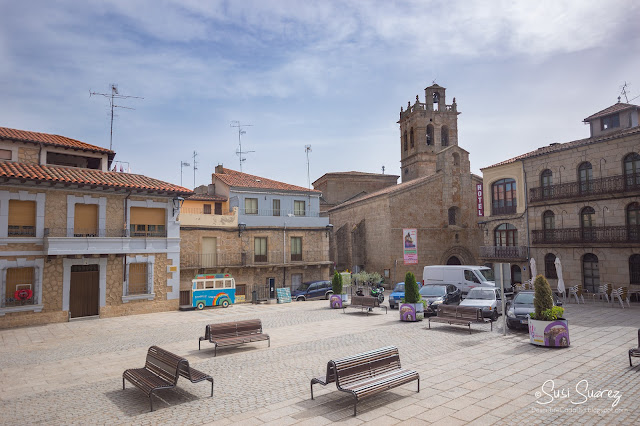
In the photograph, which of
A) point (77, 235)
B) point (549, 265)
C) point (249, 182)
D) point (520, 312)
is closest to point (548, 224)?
point (549, 265)

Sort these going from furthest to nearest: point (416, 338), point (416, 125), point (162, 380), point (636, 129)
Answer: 1. point (416, 125)
2. point (636, 129)
3. point (416, 338)
4. point (162, 380)

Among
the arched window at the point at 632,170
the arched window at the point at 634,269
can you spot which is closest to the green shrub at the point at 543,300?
the arched window at the point at 634,269

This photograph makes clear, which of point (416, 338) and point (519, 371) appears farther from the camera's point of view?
point (416, 338)

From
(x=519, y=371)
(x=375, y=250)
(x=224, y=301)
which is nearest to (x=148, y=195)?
A: (x=224, y=301)

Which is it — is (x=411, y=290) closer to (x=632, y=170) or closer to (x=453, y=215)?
(x=632, y=170)

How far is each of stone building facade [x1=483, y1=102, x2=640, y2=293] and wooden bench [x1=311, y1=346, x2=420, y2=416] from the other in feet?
67.9

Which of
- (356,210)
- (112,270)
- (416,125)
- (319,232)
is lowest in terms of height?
(112,270)

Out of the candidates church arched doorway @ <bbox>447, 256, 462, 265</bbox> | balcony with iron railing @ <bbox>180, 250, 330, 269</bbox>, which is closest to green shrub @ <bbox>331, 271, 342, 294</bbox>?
balcony with iron railing @ <bbox>180, 250, 330, 269</bbox>

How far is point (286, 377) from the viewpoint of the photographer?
9.23 meters

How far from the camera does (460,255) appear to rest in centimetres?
3662

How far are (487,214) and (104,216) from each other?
26.0 meters

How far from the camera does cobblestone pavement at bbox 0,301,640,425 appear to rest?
274 inches

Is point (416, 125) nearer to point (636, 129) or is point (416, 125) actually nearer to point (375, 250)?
point (375, 250)

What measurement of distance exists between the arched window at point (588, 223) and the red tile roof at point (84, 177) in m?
23.4
